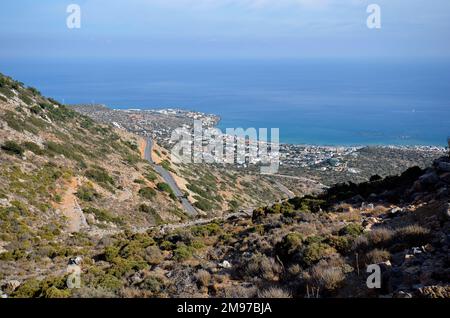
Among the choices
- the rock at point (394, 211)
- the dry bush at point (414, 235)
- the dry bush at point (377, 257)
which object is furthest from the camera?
the rock at point (394, 211)

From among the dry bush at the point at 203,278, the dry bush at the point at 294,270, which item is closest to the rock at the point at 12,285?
the dry bush at the point at 203,278

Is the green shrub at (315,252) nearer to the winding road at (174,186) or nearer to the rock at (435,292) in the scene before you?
the rock at (435,292)

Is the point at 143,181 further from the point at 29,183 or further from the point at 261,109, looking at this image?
the point at 261,109

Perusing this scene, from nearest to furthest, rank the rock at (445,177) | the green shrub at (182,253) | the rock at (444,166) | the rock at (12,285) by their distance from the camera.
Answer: the rock at (12,285)
the green shrub at (182,253)
the rock at (445,177)
the rock at (444,166)

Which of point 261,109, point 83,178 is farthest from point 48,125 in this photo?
point 261,109

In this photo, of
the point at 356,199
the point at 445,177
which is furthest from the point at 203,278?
the point at 445,177

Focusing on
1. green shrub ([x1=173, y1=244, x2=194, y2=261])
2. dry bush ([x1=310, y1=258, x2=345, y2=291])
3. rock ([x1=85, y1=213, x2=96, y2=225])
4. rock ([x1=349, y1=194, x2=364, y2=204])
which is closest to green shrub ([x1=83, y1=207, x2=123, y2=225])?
rock ([x1=85, y1=213, x2=96, y2=225])
